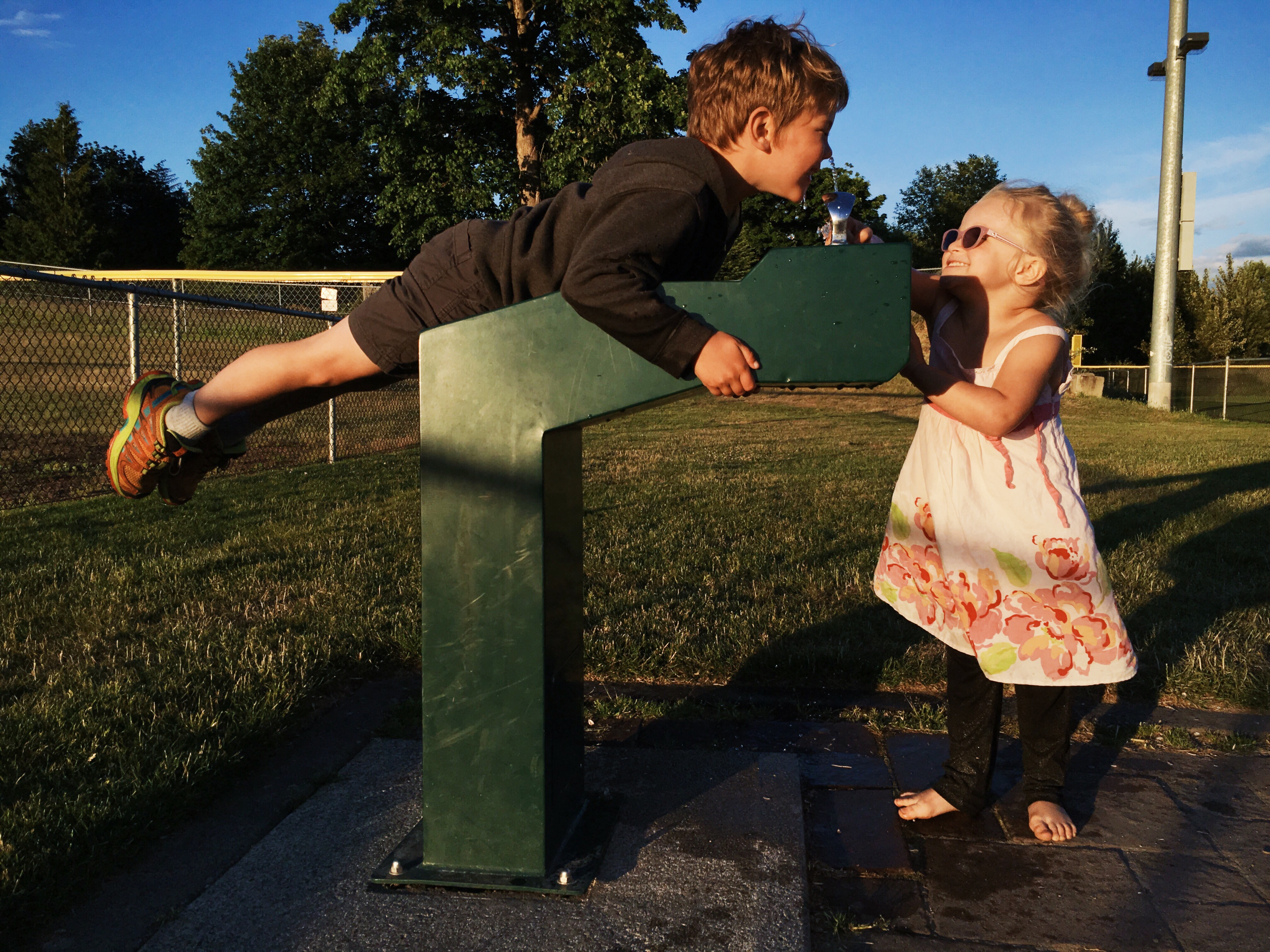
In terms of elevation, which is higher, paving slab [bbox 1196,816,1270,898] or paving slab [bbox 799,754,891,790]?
paving slab [bbox 1196,816,1270,898]

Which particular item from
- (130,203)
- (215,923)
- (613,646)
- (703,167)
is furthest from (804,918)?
(130,203)

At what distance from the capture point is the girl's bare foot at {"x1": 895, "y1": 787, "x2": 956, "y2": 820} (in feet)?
6.85

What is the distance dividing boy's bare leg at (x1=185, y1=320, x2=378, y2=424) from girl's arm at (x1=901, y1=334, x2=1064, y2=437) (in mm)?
1211

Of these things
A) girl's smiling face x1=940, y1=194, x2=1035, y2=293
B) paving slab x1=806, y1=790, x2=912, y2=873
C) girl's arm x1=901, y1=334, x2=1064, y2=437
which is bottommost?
paving slab x1=806, y1=790, x2=912, y2=873

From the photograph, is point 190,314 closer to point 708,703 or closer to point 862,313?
point 708,703

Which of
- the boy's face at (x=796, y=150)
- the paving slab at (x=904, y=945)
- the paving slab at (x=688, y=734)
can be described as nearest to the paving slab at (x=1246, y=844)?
the paving slab at (x=904, y=945)

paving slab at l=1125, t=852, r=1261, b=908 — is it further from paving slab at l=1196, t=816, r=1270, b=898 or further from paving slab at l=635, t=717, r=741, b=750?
paving slab at l=635, t=717, r=741, b=750

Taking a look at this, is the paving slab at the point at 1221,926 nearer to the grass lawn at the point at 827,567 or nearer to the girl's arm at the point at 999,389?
the girl's arm at the point at 999,389

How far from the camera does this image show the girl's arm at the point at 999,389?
6.20 feet

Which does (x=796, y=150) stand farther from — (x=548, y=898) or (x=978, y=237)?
(x=548, y=898)

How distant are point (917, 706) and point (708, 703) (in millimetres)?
613

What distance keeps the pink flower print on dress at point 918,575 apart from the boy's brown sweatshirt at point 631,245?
0.81 metres

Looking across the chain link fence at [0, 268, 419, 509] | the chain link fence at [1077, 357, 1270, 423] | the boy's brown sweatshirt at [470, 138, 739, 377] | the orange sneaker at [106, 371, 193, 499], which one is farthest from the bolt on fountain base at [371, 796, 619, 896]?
the chain link fence at [1077, 357, 1270, 423]

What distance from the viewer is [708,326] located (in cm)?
160
